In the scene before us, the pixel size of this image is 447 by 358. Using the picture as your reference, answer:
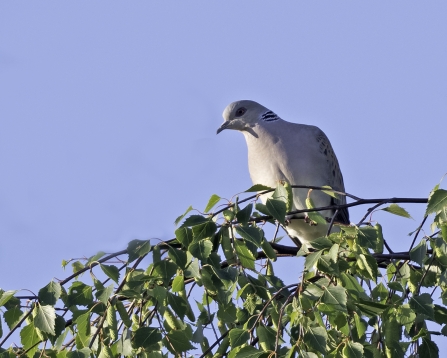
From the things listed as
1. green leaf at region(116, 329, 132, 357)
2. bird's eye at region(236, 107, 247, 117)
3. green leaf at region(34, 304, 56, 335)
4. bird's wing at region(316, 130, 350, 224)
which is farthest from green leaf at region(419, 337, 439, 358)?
bird's eye at region(236, 107, 247, 117)

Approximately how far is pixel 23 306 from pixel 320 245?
3.30 ft

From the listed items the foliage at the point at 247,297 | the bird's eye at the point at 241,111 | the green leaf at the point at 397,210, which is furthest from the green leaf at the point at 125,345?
the bird's eye at the point at 241,111

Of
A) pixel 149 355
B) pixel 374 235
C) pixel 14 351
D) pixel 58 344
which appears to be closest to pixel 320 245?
pixel 374 235

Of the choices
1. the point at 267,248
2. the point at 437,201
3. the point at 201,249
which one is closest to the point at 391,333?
the point at 437,201

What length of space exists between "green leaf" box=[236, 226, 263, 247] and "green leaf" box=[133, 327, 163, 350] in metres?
0.40

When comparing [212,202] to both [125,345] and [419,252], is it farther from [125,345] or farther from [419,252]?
[419,252]

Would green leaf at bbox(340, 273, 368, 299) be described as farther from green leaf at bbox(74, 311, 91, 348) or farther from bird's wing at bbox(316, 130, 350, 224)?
bird's wing at bbox(316, 130, 350, 224)

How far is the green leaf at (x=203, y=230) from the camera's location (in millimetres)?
2725

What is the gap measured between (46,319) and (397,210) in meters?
1.24

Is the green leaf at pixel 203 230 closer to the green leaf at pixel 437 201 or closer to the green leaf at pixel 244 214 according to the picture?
the green leaf at pixel 244 214

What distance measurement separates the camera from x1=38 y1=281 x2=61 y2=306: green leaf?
2.70 meters

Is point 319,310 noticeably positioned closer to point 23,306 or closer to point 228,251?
point 228,251

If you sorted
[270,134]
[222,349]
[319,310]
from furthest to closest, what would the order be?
1. [270,134]
2. [222,349]
3. [319,310]

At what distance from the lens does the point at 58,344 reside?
2.94 meters
